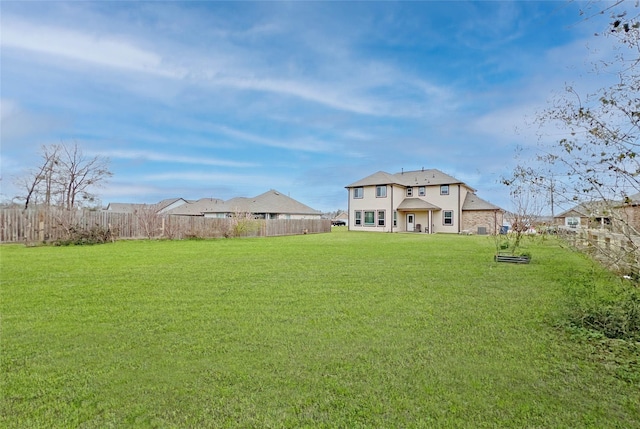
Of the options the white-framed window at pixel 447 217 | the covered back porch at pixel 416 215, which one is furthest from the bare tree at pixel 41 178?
the white-framed window at pixel 447 217

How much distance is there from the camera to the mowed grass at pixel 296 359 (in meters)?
2.21

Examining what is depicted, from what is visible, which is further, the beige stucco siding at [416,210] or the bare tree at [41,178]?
the beige stucco siding at [416,210]

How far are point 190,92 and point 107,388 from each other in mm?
13798

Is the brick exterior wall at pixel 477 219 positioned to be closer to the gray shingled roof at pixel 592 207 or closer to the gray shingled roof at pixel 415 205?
the gray shingled roof at pixel 415 205

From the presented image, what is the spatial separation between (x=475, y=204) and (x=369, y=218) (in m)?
9.45

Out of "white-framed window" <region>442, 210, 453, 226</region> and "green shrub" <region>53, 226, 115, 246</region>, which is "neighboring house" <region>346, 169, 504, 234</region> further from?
"green shrub" <region>53, 226, 115, 246</region>

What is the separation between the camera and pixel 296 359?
304 cm

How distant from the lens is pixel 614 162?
3.56 m

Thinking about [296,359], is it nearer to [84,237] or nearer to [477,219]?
[84,237]

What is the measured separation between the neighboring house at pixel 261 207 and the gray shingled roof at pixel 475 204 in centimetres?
2050

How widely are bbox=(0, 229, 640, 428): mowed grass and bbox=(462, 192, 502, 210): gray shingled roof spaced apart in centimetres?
2373

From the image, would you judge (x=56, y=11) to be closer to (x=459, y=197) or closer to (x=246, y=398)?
(x=246, y=398)

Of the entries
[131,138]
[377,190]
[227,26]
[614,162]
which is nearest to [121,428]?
[614,162]

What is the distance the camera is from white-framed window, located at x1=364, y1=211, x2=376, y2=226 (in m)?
30.0
